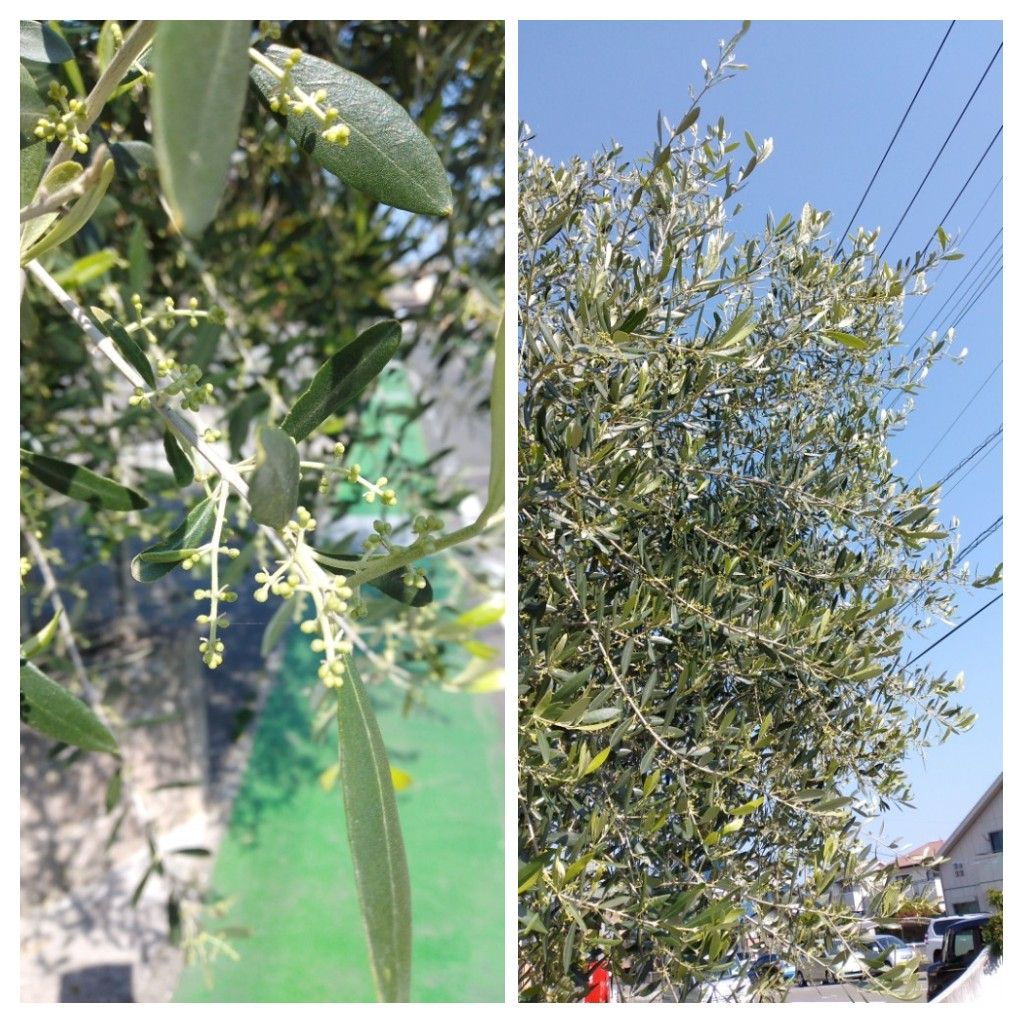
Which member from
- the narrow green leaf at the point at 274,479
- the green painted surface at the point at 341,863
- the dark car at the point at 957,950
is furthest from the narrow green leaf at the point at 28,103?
the green painted surface at the point at 341,863

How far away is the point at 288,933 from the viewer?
1853 mm

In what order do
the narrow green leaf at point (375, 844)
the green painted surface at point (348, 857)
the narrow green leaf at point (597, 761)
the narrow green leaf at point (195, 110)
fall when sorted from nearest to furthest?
1. the narrow green leaf at point (195, 110)
2. the narrow green leaf at point (375, 844)
3. the narrow green leaf at point (597, 761)
4. the green painted surface at point (348, 857)

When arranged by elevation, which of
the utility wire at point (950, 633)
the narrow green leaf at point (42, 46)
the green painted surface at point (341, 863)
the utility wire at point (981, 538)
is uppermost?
Result: the narrow green leaf at point (42, 46)

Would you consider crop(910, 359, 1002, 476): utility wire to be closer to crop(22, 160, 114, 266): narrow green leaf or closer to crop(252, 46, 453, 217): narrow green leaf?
crop(252, 46, 453, 217): narrow green leaf

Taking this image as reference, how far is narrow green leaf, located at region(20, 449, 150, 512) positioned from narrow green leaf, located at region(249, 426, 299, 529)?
0.29m

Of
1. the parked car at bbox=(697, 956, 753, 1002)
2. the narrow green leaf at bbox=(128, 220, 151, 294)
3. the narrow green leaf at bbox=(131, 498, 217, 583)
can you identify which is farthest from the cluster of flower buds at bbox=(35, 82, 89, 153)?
the parked car at bbox=(697, 956, 753, 1002)

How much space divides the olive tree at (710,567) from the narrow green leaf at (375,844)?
43cm

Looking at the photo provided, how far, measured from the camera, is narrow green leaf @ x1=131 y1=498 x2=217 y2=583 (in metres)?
0.50

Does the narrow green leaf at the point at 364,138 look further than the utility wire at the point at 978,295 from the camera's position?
No

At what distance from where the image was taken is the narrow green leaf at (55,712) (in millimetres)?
606

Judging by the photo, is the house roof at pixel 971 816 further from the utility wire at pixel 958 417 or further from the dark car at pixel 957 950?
the utility wire at pixel 958 417

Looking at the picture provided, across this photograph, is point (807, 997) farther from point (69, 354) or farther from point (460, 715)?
point (460, 715)

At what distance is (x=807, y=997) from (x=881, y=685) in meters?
0.33
